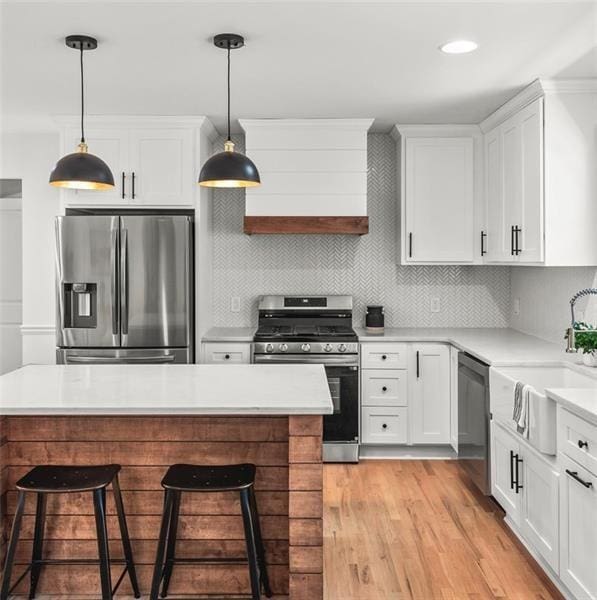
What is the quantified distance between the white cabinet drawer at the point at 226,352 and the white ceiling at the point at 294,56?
1626 millimetres

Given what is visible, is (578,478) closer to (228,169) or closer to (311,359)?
(228,169)

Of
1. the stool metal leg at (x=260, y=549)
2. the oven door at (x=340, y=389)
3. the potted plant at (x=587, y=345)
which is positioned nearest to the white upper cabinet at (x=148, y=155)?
the oven door at (x=340, y=389)

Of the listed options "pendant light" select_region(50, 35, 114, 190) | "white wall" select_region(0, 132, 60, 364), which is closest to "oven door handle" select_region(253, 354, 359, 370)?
"white wall" select_region(0, 132, 60, 364)

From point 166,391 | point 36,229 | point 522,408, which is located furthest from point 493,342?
point 36,229

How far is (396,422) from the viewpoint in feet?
15.5

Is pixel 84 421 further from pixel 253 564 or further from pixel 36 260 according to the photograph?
pixel 36 260

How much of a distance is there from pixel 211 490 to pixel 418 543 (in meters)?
1.41

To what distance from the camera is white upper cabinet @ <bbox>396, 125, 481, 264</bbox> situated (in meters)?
4.89

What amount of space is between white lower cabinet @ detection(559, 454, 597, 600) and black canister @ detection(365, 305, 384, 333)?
2.35m

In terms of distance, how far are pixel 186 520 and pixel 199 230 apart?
2415 millimetres

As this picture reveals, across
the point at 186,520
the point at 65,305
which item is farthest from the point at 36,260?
the point at 186,520

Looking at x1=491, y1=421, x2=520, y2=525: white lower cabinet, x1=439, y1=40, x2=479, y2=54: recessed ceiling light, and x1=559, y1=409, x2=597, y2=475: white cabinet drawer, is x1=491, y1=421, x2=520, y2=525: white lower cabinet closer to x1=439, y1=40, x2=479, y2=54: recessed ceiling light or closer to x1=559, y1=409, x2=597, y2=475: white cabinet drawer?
x1=559, y1=409, x2=597, y2=475: white cabinet drawer

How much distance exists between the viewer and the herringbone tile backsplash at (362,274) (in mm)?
5258

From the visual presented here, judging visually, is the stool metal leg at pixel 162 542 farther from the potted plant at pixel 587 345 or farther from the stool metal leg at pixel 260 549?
Result: the potted plant at pixel 587 345
